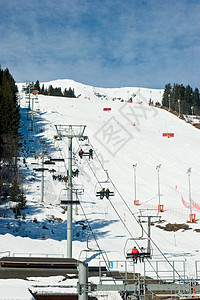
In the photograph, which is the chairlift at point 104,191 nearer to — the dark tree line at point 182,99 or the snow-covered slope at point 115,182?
the snow-covered slope at point 115,182

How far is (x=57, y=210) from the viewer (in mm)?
39375

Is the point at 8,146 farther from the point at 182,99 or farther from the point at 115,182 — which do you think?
the point at 182,99

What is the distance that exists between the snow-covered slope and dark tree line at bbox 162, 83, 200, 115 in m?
36.6

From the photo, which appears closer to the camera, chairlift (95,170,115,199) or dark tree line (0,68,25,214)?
chairlift (95,170,115,199)

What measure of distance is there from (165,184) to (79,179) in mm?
13544

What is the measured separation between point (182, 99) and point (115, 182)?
104 m

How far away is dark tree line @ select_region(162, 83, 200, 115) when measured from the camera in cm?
13925

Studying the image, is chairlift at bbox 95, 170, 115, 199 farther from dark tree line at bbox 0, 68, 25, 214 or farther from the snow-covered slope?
dark tree line at bbox 0, 68, 25, 214

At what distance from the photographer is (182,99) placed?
488 ft

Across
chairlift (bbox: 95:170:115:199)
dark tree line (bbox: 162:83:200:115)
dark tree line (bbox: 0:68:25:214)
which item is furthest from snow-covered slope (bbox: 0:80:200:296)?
dark tree line (bbox: 162:83:200:115)

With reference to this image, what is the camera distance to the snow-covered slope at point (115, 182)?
31.2 m

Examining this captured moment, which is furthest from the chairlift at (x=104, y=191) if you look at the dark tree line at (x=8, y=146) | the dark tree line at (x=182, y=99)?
the dark tree line at (x=182, y=99)

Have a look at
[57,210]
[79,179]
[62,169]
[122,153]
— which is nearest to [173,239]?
[57,210]

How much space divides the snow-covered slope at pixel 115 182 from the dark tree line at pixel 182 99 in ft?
120
